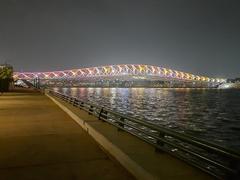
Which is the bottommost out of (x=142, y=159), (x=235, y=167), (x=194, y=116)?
(x=194, y=116)

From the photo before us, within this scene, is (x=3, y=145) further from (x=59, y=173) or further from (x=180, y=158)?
(x=180, y=158)

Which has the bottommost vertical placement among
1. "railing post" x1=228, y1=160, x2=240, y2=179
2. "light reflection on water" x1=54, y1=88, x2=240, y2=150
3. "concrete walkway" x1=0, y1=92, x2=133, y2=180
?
"light reflection on water" x1=54, y1=88, x2=240, y2=150

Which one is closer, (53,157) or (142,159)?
(142,159)

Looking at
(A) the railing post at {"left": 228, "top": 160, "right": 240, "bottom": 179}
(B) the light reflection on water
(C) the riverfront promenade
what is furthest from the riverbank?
(B) the light reflection on water

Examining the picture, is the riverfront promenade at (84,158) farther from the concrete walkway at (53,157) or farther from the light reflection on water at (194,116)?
the light reflection on water at (194,116)

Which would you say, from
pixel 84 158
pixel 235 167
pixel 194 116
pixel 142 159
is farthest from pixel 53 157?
pixel 194 116

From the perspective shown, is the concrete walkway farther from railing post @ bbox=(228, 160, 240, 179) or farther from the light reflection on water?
the light reflection on water

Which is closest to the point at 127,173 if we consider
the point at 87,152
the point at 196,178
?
the point at 196,178

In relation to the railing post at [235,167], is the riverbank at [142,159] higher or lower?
lower

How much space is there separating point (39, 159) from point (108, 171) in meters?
2.16

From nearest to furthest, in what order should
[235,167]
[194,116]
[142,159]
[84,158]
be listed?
[235,167] → [142,159] → [84,158] → [194,116]

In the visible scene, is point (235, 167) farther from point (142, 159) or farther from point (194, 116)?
point (194, 116)

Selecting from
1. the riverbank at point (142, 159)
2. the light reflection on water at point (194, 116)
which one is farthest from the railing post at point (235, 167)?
the light reflection on water at point (194, 116)

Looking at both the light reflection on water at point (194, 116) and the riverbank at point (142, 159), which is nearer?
the riverbank at point (142, 159)
